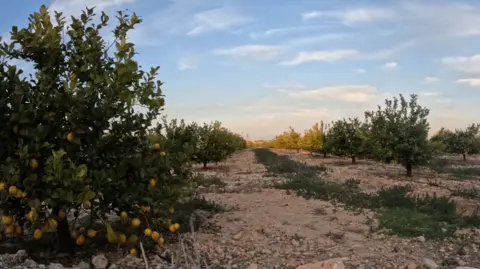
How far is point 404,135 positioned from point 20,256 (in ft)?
51.9

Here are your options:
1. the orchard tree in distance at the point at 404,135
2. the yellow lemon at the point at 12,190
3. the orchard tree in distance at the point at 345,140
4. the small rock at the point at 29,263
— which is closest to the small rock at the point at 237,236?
the small rock at the point at 29,263

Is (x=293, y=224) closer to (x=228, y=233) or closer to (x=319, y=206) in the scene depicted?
(x=228, y=233)

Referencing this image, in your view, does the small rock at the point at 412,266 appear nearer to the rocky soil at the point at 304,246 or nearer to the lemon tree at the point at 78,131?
the rocky soil at the point at 304,246

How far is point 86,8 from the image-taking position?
5629 millimetres

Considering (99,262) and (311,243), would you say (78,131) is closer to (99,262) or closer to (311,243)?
(99,262)

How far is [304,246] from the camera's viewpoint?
681 cm

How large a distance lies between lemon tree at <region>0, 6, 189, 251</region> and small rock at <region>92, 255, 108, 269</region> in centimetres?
39

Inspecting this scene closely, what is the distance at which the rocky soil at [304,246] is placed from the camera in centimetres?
583

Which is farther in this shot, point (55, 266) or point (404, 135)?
point (404, 135)

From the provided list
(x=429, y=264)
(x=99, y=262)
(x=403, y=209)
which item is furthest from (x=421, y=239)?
(x=99, y=262)

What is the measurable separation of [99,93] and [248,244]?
311 centimetres

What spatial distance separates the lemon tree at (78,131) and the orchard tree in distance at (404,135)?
14.5 meters

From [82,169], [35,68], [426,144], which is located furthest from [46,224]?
[426,144]

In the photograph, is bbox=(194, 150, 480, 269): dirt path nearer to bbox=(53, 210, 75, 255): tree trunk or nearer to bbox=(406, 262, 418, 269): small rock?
bbox=(406, 262, 418, 269): small rock
